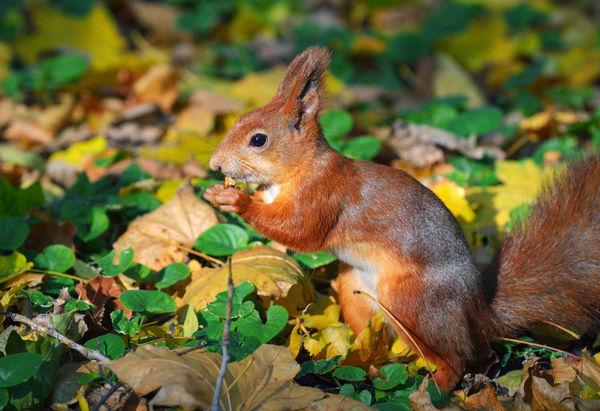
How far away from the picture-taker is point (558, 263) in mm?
1948

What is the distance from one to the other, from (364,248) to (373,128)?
62.4 inches

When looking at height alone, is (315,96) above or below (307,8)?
below

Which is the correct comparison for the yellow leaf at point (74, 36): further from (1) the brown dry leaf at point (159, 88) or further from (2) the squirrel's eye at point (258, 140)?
(2) the squirrel's eye at point (258, 140)

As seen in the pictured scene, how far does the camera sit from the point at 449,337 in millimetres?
1884

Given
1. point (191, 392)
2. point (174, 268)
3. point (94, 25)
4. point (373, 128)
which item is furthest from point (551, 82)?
point (191, 392)

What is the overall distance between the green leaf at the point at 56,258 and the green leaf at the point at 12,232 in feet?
0.23

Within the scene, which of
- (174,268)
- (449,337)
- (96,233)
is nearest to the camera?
(449,337)

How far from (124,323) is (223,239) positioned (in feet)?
1.64

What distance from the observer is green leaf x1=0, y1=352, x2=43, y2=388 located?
151 centimetres

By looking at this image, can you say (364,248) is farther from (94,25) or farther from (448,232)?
(94,25)

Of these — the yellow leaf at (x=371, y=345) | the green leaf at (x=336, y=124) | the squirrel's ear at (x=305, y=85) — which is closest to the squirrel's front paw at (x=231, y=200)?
the squirrel's ear at (x=305, y=85)

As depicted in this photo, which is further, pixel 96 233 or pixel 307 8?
pixel 307 8

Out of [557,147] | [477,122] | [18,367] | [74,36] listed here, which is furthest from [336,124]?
[74,36]

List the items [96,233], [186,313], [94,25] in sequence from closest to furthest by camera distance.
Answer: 1. [186,313]
2. [96,233]
3. [94,25]
